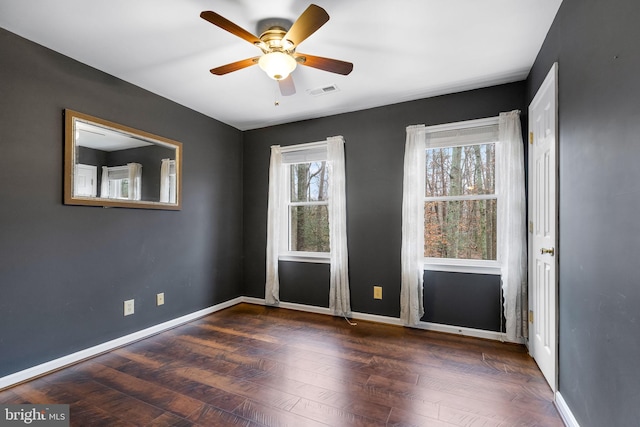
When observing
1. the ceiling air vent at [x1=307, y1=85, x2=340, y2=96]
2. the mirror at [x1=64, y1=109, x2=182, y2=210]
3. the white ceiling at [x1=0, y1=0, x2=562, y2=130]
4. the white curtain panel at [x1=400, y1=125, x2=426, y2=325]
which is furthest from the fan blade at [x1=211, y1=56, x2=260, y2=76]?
the white curtain panel at [x1=400, y1=125, x2=426, y2=325]

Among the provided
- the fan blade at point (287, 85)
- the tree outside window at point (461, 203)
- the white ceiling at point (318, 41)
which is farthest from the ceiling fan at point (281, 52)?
the tree outside window at point (461, 203)

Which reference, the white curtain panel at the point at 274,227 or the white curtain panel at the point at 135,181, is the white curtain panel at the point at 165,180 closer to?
the white curtain panel at the point at 135,181

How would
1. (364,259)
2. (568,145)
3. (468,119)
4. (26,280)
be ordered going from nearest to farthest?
(568,145), (26,280), (468,119), (364,259)

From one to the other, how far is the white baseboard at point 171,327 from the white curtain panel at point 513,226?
30 centimetres

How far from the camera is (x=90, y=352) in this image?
2525 mm

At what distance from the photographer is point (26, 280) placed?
217 centimetres

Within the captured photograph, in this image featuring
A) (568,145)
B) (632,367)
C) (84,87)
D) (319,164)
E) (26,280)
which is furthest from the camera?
(319,164)

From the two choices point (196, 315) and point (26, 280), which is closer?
point (26, 280)

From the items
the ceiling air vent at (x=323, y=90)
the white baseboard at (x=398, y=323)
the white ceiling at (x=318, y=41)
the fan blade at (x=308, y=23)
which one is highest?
the white ceiling at (x=318, y=41)

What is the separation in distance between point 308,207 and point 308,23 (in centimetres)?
252

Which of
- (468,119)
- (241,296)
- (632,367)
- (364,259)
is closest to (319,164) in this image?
(364,259)

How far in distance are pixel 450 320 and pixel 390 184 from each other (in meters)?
1.52

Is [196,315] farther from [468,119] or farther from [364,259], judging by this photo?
[468,119]

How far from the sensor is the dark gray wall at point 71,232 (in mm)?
2115
